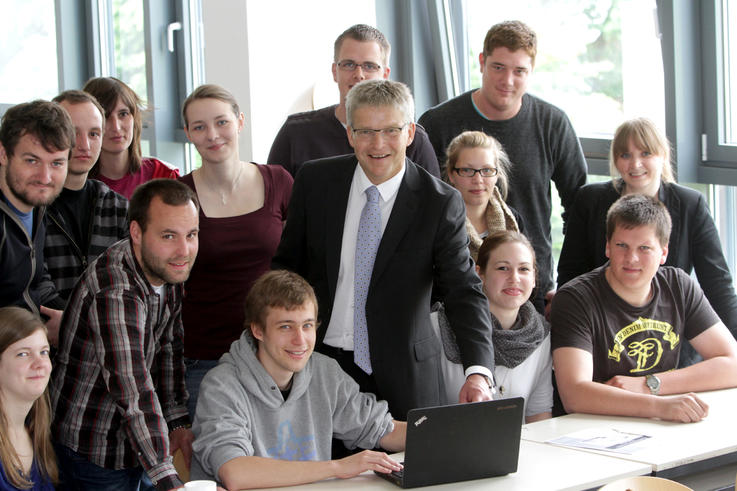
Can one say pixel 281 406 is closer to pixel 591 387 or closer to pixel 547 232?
pixel 591 387

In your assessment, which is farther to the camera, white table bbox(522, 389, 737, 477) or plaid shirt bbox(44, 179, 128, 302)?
plaid shirt bbox(44, 179, 128, 302)

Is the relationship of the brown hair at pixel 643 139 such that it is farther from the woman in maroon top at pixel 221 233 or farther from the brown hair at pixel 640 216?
the woman in maroon top at pixel 221 233

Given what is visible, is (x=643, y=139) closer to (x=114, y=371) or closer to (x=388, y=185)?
(x=388, y=185)

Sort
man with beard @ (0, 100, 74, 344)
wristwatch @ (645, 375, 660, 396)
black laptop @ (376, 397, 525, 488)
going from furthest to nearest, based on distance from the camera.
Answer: wristwatch @ (645, 375, 660, 396)
man with beard @ (0, 100, 74, 344)
black laptop @ (376, 397, 525, 488)

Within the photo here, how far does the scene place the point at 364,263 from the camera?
273 cm

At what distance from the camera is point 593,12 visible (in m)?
4.29


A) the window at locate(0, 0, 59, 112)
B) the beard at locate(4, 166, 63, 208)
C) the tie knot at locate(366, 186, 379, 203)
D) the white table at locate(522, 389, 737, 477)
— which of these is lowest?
the white table at locate(522, 389, 737, 477)

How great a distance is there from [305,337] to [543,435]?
0.83 m

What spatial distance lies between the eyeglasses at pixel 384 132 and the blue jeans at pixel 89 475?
1.18 meters

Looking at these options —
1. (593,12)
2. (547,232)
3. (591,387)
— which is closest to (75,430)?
(591,387)

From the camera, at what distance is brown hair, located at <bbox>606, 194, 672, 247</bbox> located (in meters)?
3.15

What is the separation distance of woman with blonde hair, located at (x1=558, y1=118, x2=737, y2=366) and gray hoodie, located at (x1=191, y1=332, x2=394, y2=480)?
141 cm

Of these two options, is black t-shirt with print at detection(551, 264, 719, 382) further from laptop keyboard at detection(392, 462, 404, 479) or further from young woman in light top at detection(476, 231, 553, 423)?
laptop keyboard at detection(392, 462, 404, 479)

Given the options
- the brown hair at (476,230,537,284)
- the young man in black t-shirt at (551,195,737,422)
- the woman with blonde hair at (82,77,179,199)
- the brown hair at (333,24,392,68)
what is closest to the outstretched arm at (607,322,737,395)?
the young man in black t-shirt at (551,195,737,422)
